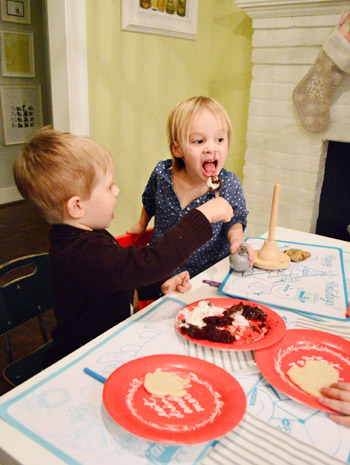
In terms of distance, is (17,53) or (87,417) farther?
(17,53)

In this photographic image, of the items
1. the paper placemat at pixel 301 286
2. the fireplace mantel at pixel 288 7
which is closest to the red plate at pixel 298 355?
the paper placemat at pixel 301 286

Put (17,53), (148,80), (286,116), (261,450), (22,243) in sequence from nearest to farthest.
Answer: (261,450)
(148,80)
(286,116)
(22,243)
(17,53)

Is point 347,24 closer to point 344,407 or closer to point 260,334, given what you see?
point 260,334

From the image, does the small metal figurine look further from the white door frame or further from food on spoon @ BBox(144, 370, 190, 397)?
the white door frame

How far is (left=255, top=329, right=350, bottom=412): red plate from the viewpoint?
674 mm

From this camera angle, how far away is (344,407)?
62 cm

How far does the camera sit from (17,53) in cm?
382

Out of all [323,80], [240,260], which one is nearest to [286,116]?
[323,80]

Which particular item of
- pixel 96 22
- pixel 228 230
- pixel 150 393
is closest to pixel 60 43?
pixel 96 22

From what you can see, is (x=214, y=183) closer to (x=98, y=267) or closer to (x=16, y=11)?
(x=98, y=267)

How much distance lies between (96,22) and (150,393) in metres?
1.90

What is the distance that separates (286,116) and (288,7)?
594mm

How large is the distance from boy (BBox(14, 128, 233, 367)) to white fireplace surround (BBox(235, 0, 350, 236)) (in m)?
1.81

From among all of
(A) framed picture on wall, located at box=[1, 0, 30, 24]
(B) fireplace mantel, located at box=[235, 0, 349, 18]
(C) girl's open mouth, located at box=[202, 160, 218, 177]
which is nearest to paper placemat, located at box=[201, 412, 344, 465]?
(C) girl's open mouth, located at box=[202, 160, 218, 177]
